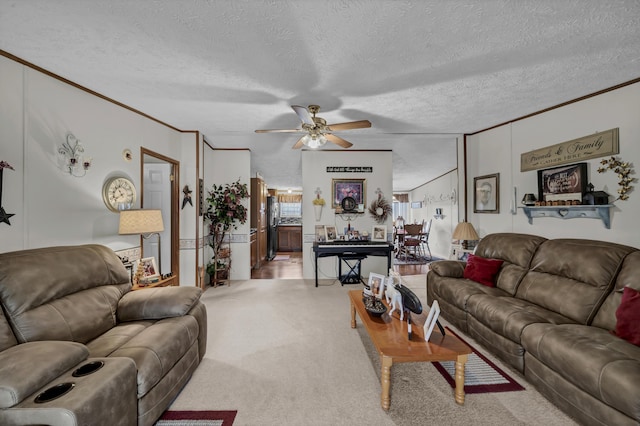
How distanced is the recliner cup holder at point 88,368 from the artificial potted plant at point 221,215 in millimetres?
3223

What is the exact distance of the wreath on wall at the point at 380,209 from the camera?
16.2 ft

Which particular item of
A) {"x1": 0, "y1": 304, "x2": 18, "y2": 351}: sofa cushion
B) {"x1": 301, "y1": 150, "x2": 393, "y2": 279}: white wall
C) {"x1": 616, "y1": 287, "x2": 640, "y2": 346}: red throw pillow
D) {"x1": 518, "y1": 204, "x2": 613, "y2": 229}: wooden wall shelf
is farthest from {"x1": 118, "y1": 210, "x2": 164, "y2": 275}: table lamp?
{"x1": 518, "y1": 204, "x2": 613, "y2": 229}: wooden wall shelf

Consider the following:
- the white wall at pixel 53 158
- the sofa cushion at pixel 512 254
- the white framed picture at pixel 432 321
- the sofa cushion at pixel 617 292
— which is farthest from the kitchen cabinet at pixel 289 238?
the sofa cushion at pixel 617 292

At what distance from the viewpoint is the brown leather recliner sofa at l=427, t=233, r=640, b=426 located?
1.42 meters

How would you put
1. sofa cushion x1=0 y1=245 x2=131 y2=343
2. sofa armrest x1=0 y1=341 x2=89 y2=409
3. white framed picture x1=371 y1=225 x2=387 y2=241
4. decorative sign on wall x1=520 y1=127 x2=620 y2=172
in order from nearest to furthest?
sofa armrest x1=0 y1=341 x2=89 y2=409 → sofa cushion x1=0 y1=245 x2=131 y2=343 → decorative sign on wall x1=520 y1=127 x2=620 y2=172 → white framed picture x1=371 y1=225 x2=387 y2=241

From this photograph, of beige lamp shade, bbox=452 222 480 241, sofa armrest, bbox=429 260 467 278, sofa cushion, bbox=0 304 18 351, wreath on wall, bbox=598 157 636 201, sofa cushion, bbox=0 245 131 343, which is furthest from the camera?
beige lamp shade, bbox=452 222 480 241

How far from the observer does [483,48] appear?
1946 millimetres

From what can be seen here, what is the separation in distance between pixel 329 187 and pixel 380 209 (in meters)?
1.08

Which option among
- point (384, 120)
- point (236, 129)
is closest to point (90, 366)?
point (236, 129)

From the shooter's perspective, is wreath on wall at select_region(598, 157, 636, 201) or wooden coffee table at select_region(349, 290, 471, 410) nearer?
wooden coffee table at select_region(349, 290, 471, 410)

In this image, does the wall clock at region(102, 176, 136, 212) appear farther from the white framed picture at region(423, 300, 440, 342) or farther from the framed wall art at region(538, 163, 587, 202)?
the framed wall art at region(538, 163, 587, 202)

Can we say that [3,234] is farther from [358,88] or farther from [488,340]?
[488,340]

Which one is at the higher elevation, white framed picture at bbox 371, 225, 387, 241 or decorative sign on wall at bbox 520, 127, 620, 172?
decorative sign on wall at bbox 520, 127, 620, 172

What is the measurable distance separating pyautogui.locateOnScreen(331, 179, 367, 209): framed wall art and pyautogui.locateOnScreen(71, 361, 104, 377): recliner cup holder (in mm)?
4010
